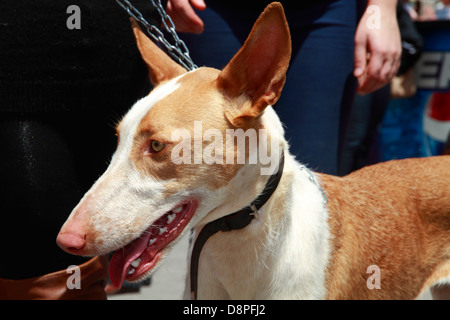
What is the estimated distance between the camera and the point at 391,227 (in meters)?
2.73

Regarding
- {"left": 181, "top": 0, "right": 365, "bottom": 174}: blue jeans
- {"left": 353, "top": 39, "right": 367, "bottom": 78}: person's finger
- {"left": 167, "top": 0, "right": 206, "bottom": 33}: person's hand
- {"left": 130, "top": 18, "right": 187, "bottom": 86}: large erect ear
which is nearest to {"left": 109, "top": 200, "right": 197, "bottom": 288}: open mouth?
{"left": 130, "top": 18, "right": 187, "bottom": 86}: large erect ear

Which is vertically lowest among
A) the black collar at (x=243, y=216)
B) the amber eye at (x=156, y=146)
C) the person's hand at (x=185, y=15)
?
the black collar at (x=243, y=216)

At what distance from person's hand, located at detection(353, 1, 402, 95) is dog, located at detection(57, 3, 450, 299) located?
0.56 m

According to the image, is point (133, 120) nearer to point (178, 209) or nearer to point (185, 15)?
point (178, 209)

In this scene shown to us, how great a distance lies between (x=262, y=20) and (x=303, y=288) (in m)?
1.12

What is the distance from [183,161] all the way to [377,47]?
4.06 ft

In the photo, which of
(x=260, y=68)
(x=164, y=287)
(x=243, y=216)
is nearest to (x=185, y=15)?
(x=260, y=68)

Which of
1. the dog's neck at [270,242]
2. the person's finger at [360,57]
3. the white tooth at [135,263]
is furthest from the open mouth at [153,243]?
the person's finger at [360,57]

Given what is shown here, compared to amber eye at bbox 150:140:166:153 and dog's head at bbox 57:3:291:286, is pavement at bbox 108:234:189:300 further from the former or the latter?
amber eye at bbox 150:140:166:153

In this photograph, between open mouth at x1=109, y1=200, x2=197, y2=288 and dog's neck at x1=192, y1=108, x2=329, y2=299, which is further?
dog's neck at x1=192, y1=108, x2=329, y2=299

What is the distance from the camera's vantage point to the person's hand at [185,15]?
261 centimetres

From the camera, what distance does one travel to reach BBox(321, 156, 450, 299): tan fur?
253 centimetres

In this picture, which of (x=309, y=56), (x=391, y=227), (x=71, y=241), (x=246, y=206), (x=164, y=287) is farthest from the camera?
(x=164, y=287)

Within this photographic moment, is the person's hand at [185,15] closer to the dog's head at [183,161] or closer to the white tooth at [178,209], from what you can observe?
the dog's head at [183,161]
